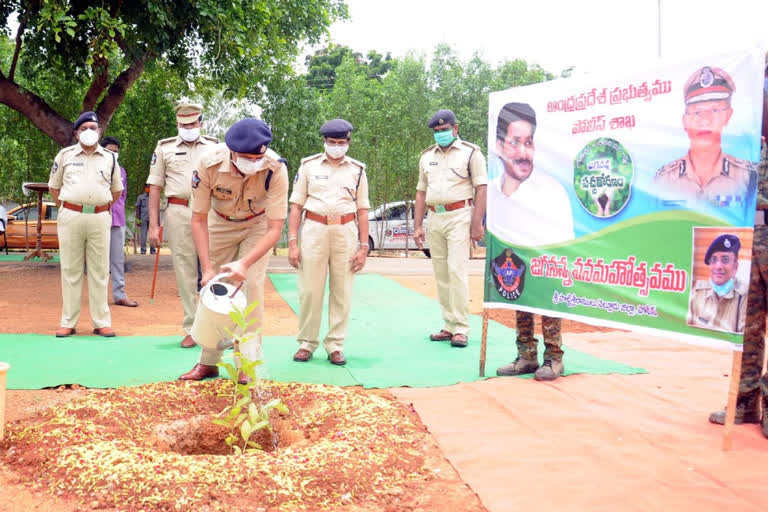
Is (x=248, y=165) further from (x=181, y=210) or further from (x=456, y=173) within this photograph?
(x=456, y=173)

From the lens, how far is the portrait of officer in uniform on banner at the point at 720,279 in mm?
3145

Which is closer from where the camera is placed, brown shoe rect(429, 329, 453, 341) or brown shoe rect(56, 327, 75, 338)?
brown shoe rect(56, 327, 75, 338)

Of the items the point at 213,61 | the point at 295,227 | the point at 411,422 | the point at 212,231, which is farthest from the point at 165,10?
the point at 411,422

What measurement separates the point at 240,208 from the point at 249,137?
63 centimetres

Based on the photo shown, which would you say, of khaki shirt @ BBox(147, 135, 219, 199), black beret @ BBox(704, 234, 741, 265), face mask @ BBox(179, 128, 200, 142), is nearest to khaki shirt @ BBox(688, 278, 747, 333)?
black beret @ BBox(704, 234, 741, 265)

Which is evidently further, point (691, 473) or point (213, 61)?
point (213, 61)

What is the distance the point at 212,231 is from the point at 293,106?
40.5 feet

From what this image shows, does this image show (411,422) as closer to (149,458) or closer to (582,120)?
(149,458)

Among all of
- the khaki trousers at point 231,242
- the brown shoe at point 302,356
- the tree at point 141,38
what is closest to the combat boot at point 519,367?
the brown shoe at point 302,356

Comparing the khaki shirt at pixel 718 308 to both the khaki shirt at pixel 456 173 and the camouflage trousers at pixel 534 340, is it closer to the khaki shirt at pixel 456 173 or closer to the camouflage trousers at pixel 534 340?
the camouflage trousers at pixel 534 340

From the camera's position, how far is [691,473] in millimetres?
2785

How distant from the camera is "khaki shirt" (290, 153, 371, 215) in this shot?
4.77 metres

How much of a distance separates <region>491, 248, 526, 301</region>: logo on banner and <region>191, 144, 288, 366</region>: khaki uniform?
1.60 meters

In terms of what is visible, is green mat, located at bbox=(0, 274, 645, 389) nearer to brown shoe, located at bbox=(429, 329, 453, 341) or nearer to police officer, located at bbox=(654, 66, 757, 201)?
brown shoe, located at bbox=(429, 329, 453, 341)
